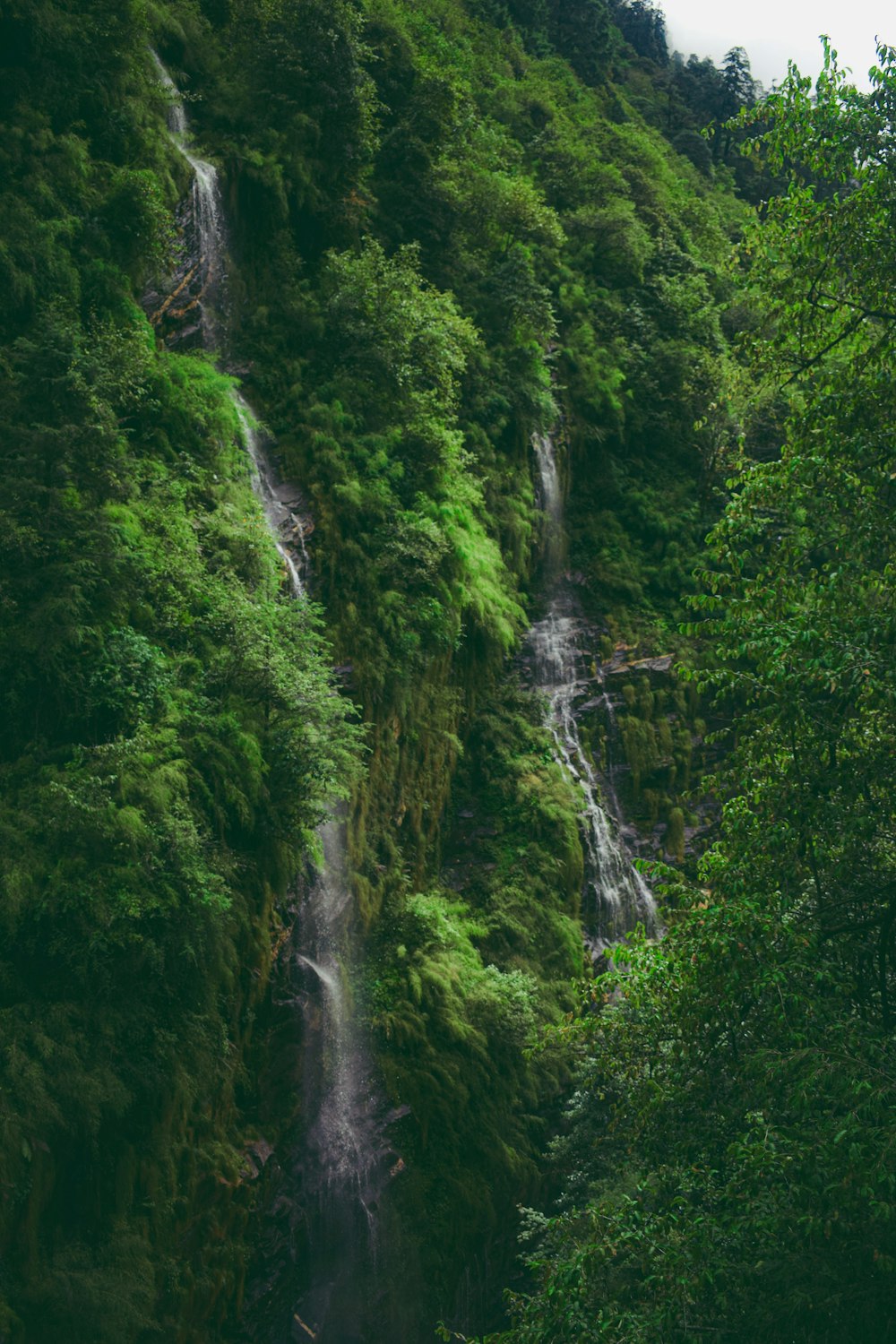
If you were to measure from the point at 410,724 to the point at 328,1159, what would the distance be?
19.7 feet

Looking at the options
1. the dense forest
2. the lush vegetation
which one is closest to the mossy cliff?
the dense forest

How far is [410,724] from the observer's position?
15180mm

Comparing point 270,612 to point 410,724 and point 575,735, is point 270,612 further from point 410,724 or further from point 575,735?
point 575,735

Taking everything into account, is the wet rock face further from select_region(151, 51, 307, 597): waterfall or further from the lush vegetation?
the lush vegetation

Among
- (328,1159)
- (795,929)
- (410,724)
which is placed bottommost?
(328,1159)

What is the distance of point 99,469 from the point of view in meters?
10.8

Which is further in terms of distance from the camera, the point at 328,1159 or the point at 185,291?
the point at 185,291

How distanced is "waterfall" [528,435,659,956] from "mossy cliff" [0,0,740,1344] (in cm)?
63

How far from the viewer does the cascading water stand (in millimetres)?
10953

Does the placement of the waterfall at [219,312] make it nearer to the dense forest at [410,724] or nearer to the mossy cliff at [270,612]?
the dense forest at [410,724]

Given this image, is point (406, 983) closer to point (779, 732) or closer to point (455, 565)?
point (455, 565)

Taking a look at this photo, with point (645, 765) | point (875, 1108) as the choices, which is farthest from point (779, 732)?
point (645, 765)

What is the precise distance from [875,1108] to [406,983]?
887cm

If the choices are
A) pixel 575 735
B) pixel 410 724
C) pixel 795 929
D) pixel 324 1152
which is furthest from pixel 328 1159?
pixel 575 735
